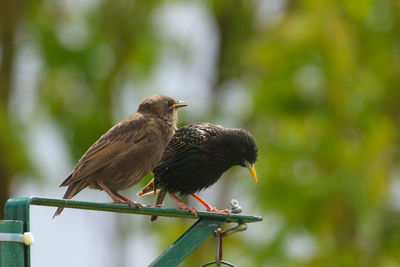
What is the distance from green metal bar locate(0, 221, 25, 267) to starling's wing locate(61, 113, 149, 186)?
5.81 ft

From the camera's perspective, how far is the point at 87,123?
550 inches

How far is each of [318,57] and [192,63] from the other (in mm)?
3660

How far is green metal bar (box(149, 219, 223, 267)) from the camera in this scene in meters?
4.33

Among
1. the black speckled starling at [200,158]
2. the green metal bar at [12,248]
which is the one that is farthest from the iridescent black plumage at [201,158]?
the green metal bar at [12,248]

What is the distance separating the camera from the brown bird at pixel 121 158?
548 cm

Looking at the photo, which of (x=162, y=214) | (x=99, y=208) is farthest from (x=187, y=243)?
(x=99, y=208)

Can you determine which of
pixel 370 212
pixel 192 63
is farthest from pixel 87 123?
pixel 370 212

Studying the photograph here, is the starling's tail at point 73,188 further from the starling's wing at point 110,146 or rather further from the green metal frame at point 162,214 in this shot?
the green metal frame at point 162,214

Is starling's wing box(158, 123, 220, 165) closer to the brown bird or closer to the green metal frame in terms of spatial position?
the brown bird

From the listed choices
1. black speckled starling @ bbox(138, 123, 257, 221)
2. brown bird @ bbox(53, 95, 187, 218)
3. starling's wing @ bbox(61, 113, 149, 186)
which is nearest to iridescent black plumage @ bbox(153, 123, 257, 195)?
black speckled starling @ bbox(138, 123, 257, 221)

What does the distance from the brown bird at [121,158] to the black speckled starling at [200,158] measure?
0.16 m

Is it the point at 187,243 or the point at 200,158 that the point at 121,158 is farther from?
the point at 187,243

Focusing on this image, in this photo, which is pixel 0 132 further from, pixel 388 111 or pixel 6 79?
pixel 388 111

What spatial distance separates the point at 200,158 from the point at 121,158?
1.93 feet
